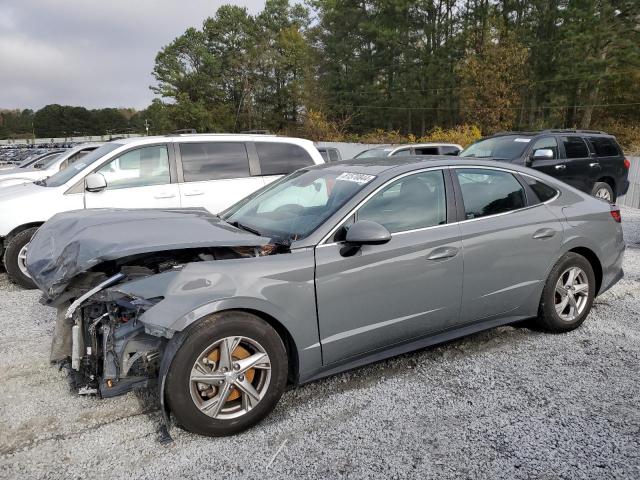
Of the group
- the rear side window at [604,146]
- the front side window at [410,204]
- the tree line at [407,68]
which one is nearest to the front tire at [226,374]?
the front side window at [410,204]

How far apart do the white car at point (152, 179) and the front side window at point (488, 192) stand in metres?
3.67

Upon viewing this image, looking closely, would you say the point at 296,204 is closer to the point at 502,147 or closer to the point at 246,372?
the point at 246,372

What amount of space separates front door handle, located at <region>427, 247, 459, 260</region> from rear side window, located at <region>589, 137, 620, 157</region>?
902 cm

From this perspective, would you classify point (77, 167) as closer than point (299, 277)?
No

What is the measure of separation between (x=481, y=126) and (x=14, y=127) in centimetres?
14106

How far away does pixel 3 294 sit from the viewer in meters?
5.78

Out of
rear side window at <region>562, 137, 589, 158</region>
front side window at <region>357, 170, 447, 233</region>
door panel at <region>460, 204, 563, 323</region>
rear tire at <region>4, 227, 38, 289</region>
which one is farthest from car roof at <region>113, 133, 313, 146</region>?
rear side window at <region>562, 137, 589, 158</region>

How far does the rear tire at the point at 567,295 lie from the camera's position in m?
4.11

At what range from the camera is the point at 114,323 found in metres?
2.93

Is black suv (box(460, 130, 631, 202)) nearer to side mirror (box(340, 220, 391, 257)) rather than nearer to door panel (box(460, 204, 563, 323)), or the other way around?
door panel (box(460, 204, 563, 323))

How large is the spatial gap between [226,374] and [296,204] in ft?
4.86

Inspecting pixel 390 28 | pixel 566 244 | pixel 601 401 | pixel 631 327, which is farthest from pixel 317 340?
pixel 390 28

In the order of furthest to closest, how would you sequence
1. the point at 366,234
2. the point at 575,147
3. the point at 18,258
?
1. the point at 575,147
2. the point at 18,258
3. the point at 366,234

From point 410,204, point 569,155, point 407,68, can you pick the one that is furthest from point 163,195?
point 407,68
